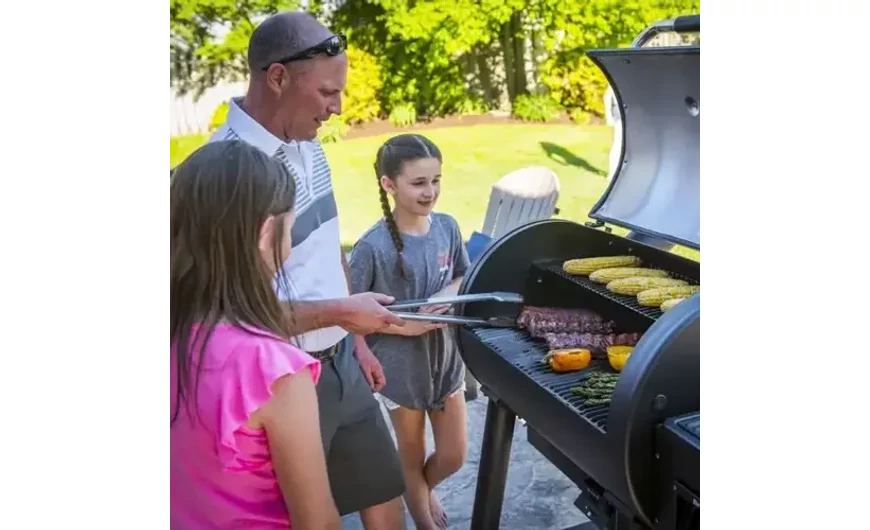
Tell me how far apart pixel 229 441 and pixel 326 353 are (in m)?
0.33

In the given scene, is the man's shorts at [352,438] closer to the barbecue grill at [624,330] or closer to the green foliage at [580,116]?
the barbecue grill at [624,330]

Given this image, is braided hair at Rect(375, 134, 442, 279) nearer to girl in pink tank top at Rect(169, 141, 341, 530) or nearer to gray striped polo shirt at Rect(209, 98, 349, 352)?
gray striped polo shirt at Rect(209, 98, 349, 352)

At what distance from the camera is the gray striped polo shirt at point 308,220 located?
2.16 metres

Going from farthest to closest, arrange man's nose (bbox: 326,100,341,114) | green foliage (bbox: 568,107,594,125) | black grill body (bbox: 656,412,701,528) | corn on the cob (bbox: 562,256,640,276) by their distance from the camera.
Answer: corn on the cob (bbox: 562,256,640,276) < green foliage (bbox: 568,107,594,125) < man's nose (bbox: 326,100,341,114) < black grill body (bbox: 656,412,701,528)

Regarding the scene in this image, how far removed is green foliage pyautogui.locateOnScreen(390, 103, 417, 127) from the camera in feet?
7.81

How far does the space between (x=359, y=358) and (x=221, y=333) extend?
0.40m

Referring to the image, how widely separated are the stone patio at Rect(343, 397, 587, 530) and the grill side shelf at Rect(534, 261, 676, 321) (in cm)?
46

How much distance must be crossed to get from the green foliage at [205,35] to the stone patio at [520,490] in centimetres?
128

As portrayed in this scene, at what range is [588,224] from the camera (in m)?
2.94

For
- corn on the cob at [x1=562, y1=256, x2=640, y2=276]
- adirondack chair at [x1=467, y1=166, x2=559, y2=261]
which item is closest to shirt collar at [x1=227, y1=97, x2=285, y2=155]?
adirondack chair at [x1=467, y1=166, x2=559, y2=261]

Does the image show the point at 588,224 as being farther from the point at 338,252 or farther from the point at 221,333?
the point at 221,333

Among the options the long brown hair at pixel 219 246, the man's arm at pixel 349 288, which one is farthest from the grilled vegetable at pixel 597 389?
the long brown hair at pixel 219 246

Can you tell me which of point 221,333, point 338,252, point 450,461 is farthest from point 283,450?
point 450,461

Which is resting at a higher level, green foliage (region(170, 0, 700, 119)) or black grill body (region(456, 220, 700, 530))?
green foliage (region(170, 0, 700, 119))
